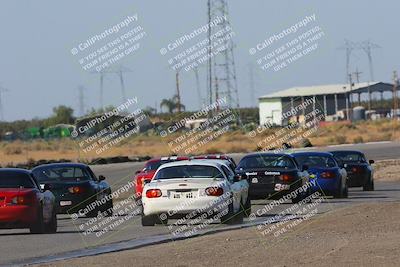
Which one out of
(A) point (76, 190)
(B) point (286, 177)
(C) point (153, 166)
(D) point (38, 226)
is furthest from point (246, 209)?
(C) point (153, 166)

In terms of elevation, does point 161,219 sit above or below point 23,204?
below

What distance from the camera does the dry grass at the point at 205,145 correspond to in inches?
3506

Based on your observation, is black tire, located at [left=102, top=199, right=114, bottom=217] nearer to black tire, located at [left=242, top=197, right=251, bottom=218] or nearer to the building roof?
black tire, located at [left=242, top=197, right=251, bottom=218]

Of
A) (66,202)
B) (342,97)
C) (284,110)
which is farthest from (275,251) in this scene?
(342,97)

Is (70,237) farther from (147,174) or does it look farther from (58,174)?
(147,174)

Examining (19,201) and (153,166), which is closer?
(19,201)

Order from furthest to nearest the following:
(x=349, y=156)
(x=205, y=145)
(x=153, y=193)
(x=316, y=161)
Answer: (x=205, y=145), (x=349, y=156), (x=316, y=161), (x=153, y=193)

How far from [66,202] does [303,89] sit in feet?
443

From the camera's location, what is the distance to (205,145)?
3750 inches

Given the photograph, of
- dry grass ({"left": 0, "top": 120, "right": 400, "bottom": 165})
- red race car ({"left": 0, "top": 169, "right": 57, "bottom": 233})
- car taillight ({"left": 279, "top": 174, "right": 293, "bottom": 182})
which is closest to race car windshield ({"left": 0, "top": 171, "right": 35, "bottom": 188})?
red race car ({"left": 0, "top": 169, "right": 57, "bottom": 233})

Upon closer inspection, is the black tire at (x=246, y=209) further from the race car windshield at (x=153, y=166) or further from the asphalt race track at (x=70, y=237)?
the race car windshield at (x=153, y=166)

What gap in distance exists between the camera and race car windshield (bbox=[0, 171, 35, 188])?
24.5 m

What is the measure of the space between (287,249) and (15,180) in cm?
835

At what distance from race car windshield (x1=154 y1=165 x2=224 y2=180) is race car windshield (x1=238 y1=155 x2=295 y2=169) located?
7.13 metres
